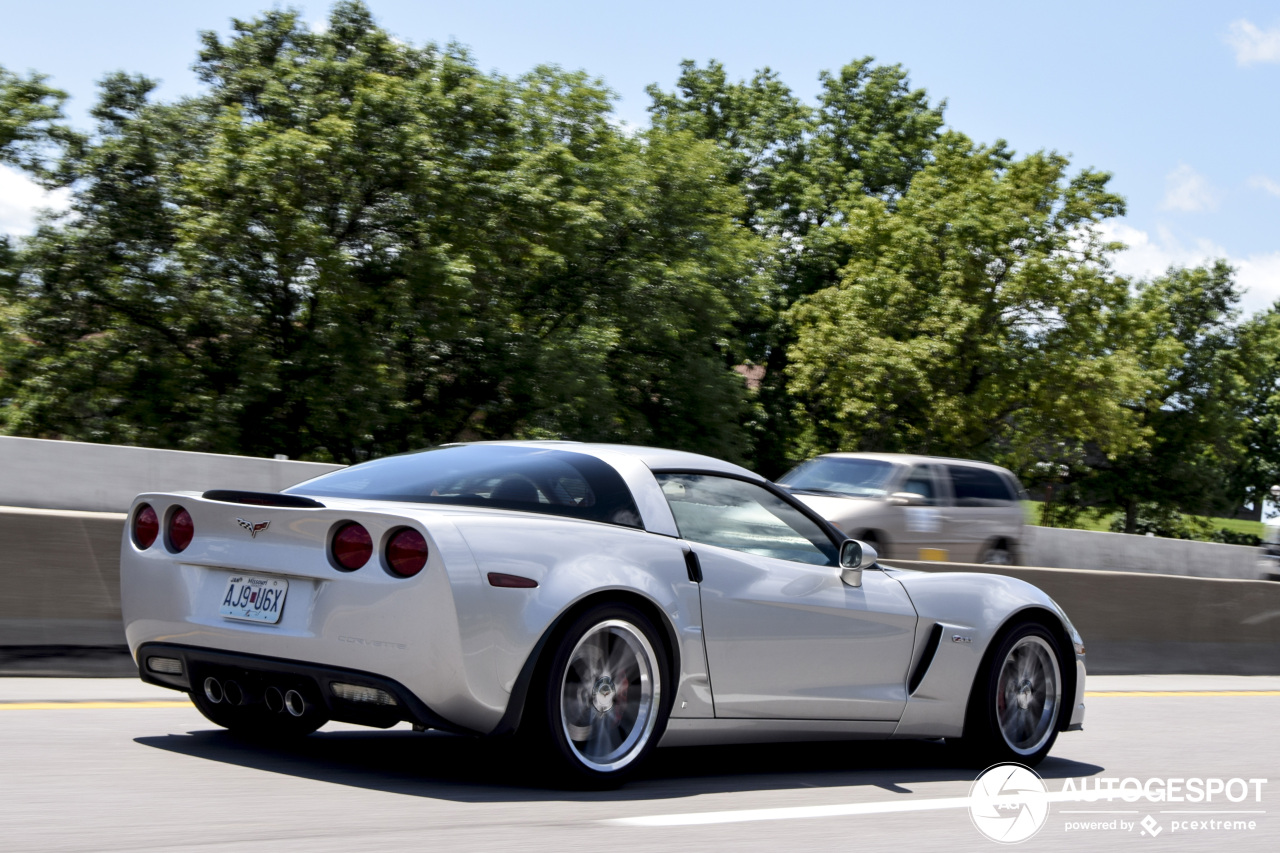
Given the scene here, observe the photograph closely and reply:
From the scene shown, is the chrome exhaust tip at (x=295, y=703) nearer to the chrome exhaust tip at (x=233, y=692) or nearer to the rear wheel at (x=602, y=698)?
the chrome exhaust tip at (x=233, y=692)

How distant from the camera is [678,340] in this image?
122ft

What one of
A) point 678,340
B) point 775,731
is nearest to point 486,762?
point 775,731

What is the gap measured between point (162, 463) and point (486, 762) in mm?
11396

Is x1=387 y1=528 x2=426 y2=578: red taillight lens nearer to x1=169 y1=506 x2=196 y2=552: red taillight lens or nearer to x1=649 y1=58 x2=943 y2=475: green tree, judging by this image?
x1=169 y1=506 x2=196 y2=552: red taillight lens

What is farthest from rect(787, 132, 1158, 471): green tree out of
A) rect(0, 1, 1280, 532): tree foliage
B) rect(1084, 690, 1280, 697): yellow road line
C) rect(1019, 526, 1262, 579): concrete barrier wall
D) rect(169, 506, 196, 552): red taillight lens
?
rect(169, 506, 196, 552): red taillight lens

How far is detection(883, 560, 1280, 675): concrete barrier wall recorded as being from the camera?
521 inches

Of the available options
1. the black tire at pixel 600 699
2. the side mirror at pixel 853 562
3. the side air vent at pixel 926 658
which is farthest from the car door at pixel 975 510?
the black tire at pixel 600 699

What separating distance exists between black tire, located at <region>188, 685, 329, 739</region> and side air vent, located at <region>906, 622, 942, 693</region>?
251cm

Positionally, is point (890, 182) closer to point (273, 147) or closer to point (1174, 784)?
point (273, 147)

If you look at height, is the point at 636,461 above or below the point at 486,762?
above

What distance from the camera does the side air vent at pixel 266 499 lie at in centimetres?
513

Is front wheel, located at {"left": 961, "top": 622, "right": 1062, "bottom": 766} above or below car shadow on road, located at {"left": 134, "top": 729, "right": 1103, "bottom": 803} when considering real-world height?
above

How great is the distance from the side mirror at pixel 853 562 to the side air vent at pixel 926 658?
509mm

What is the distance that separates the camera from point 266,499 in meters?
5.26
